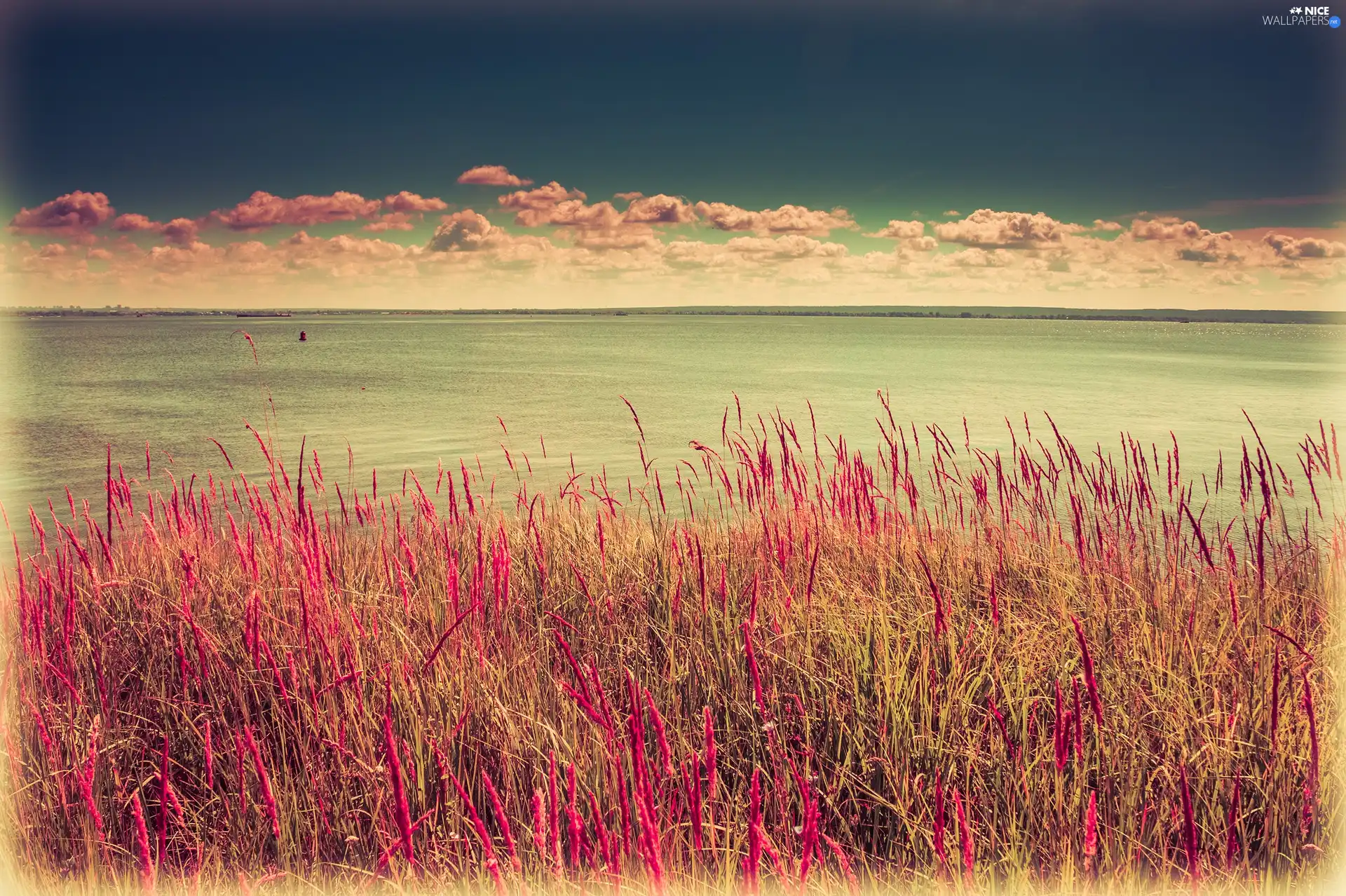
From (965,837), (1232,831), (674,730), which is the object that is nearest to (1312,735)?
(1232,831)

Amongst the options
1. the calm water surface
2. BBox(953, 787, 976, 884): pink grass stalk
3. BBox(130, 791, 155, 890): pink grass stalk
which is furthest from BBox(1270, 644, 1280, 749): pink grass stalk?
the calm water surface

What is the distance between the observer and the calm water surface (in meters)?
20.4

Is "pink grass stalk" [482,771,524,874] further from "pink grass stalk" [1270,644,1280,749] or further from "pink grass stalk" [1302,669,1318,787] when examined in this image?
"pink grass stalk" [1270,644,1280,749]

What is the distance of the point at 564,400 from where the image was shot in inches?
1411

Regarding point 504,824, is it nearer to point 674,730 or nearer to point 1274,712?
point 674,730

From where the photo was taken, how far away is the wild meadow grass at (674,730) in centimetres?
246

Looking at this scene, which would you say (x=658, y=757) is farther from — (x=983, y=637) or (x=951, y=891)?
(x=983, y=637)

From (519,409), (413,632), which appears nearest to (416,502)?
(413,632)

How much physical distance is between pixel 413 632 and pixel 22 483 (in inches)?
661

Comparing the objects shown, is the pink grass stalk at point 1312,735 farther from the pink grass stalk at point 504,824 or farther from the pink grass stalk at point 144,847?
the pink grass stalk at point 144,847

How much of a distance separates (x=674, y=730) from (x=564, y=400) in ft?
109

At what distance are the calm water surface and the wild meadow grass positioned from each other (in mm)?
1684

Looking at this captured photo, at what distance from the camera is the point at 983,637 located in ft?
11.8

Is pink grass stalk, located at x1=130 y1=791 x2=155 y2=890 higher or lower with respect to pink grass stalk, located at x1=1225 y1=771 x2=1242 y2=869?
higher
